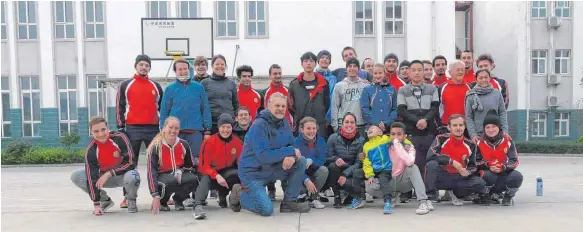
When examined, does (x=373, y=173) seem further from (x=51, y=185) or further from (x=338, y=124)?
(x=51, y=185)

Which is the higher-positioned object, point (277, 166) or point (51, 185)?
point (277, 166)

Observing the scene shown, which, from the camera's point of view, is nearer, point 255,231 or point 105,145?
point 255,231

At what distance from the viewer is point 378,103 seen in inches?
257

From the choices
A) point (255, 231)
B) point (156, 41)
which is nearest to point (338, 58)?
point (156, 41)

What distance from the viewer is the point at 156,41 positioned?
14180mm

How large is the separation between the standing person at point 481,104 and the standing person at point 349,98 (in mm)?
1419

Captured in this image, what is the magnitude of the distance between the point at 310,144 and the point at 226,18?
1735cm

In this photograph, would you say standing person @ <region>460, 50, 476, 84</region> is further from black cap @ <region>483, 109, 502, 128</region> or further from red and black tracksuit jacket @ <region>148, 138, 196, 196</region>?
red and black tracksuit jacket @ <region>148, 138, 196, 196</region>

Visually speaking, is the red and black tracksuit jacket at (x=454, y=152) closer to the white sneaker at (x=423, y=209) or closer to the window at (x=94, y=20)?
the white sneaker at (x=423, y=209)

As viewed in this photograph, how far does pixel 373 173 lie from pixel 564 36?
938 inches

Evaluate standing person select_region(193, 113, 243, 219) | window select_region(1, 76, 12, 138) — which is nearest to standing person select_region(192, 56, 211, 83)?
standing person select_region(193, 113, 243, 219)

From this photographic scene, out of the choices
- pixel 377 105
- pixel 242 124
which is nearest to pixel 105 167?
pixel 242 124

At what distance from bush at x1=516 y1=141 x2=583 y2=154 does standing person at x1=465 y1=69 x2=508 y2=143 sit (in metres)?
16.6

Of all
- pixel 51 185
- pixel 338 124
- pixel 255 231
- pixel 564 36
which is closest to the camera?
pixel 255 231
